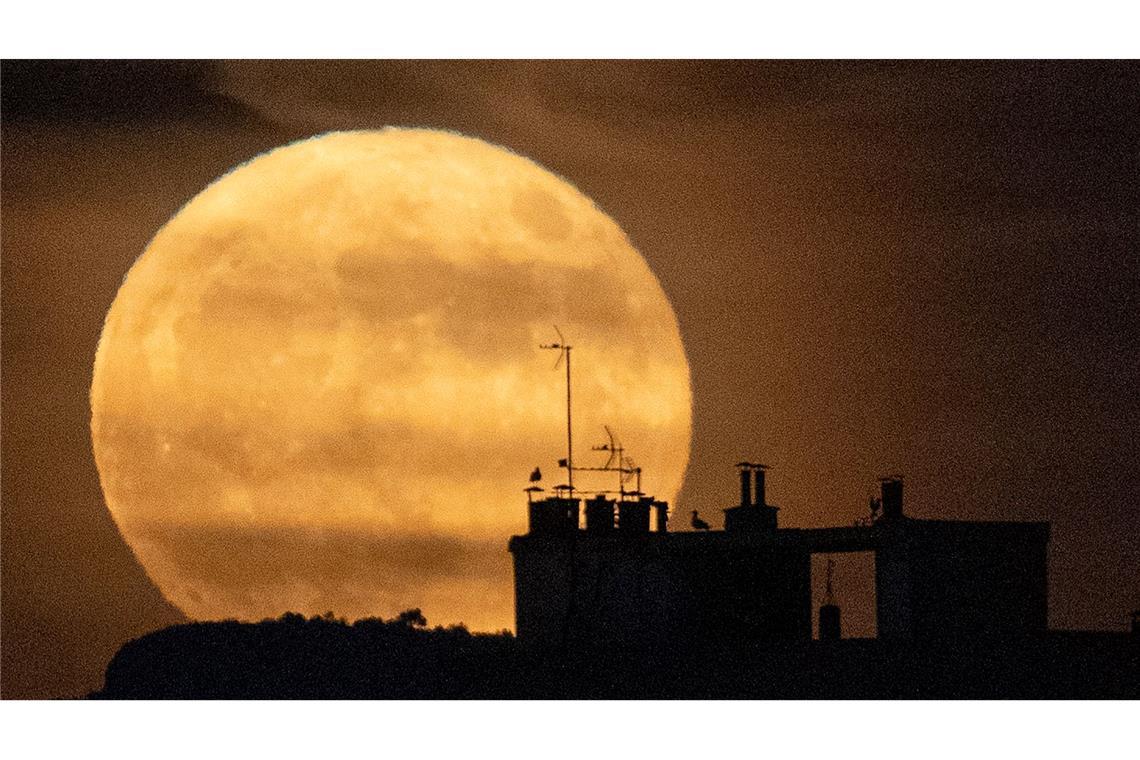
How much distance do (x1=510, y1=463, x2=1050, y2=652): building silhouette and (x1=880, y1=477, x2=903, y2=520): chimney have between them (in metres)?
0.02

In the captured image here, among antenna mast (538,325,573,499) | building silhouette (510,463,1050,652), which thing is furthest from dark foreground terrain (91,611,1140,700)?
antenna mast (538,325,573,499)

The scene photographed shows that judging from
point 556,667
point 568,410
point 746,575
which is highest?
point 568,410

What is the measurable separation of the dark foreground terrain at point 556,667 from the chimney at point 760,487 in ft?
14.6

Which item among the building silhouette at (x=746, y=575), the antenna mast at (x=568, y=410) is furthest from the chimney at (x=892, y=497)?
the antenna mast at (x=568, y=410)

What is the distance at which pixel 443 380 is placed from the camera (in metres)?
66.5

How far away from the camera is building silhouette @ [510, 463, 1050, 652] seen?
60406mm

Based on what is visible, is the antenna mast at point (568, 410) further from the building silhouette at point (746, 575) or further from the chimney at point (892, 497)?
the chimney at point (892, 497)

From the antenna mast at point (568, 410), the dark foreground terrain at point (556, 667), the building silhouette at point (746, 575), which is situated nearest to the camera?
the dark foreground terrain at point (556, 667)

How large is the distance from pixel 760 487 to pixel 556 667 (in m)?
6.69

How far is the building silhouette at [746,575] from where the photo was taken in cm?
6041

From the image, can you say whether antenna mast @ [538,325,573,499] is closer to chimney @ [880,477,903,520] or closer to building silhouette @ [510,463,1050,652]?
building silhouette @ [510,463,1050,652]

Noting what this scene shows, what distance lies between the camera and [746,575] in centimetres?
6475

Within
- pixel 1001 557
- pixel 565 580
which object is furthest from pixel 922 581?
pixel 565 580

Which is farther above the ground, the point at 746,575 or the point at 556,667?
the point at 746,575
